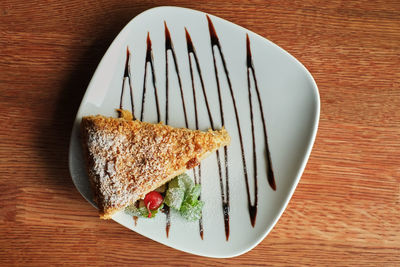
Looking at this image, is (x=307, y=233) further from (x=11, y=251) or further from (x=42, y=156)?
(x=11, y=251)

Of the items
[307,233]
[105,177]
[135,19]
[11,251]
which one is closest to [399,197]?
[307,233]

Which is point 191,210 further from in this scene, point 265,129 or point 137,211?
point 265,129

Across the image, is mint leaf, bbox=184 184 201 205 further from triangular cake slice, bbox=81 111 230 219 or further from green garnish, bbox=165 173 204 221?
triangular cake slice, bbox=81 111 230 219

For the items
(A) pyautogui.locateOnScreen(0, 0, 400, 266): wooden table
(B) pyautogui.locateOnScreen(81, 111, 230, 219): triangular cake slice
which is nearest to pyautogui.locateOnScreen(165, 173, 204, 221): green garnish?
(B) pyautogui.locateOnScreen(81, 111, 230, 219): triangular cake slice

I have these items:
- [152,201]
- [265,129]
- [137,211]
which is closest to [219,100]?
[265,129]

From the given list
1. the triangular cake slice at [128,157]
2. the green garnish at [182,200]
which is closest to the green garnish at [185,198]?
the green garnish at [182,200]

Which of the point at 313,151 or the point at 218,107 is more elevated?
the point at 218,107

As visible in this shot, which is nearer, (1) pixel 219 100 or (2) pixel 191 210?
(2) pixel 191 210
